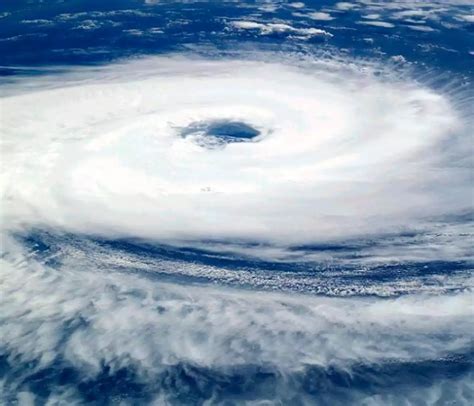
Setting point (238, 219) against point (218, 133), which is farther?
point (218, 133)

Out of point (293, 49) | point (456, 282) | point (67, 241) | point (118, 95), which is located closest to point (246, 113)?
point (118, 95)

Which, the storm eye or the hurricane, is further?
the storm eye

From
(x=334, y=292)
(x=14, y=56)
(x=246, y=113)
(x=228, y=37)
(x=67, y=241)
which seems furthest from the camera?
(x=228, y=37)

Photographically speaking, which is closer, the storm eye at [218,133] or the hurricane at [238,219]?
the hurricane at [238,219]

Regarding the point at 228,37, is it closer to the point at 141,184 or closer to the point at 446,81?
the point at 446,81
